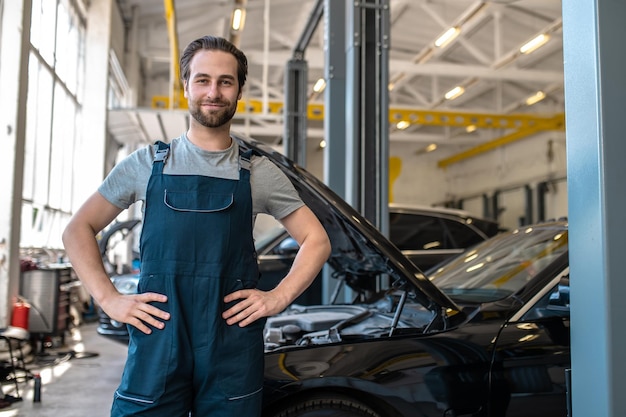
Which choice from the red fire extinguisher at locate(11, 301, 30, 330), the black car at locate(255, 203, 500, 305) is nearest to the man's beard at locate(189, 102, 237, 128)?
the black car at locate(255, 203, 500, 305)

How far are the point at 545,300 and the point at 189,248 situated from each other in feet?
5.80

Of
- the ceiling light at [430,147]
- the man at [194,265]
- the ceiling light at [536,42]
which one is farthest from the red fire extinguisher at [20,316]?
the ceiling light at [430,147]

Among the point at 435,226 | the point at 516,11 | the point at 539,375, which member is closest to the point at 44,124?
the point at 435,226

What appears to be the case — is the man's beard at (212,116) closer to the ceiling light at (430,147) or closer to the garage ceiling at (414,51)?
the garage ceiling at (414,51)

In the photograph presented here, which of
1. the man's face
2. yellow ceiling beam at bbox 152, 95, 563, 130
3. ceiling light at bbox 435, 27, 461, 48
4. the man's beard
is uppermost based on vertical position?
ceiling light at bbox 435, 27, 461, 48

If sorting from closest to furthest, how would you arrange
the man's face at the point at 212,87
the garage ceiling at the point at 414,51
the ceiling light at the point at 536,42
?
the man's face at the point at 212,87 → the ceiling light at the point at 536,42 → the garage ceiling at the point at 414,51

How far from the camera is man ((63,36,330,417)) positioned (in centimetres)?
157

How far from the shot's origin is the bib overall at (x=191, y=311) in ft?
5.14

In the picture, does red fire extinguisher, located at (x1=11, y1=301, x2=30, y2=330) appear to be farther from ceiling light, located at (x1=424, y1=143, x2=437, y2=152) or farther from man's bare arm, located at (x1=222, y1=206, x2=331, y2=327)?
ceiling light, located at (x1=424, y1=143, x2=437, y2=152)

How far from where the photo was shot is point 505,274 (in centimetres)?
336

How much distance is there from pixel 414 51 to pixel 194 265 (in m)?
15.8

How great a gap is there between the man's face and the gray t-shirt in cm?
9

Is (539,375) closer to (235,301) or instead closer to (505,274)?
(505,274)

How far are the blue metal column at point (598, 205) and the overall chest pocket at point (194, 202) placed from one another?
107cm
